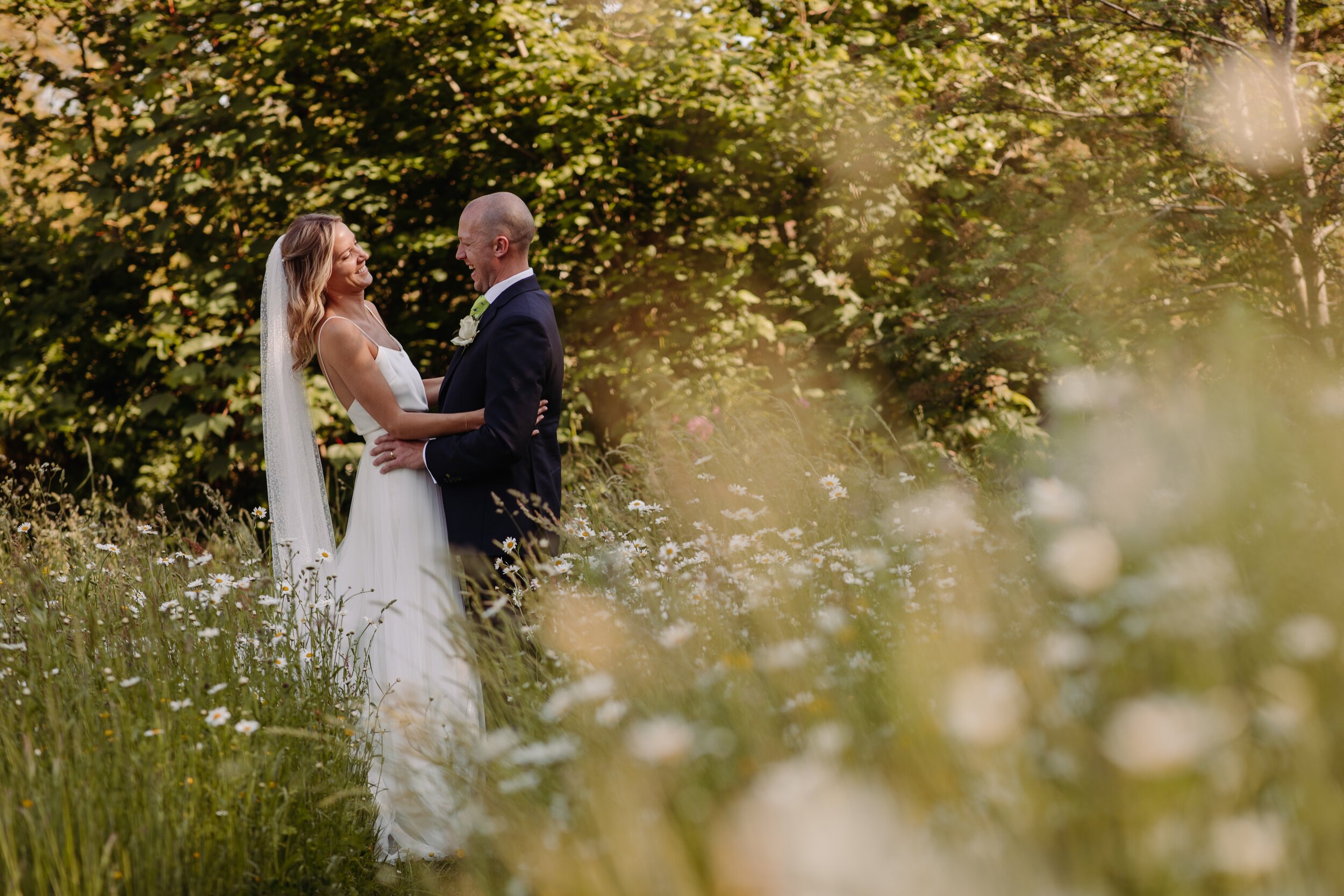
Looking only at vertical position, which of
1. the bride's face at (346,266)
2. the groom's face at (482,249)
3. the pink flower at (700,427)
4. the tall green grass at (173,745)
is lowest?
the pink flower at (700,427)

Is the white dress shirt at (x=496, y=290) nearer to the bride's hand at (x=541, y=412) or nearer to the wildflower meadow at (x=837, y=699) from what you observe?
the bride's hand at (x=541, y=412)

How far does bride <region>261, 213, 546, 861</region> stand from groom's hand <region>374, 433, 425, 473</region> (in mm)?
39

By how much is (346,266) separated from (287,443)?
774mm

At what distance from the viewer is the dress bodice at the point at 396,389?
12.8ft

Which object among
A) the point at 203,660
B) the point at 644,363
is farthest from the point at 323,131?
the point at 203,660

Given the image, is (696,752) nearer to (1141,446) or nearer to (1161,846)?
(1161,846)

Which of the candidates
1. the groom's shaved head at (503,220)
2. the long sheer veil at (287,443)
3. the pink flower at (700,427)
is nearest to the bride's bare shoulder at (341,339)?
the long sheer veil at (287,443)

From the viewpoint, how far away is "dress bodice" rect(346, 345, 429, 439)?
3910 mm

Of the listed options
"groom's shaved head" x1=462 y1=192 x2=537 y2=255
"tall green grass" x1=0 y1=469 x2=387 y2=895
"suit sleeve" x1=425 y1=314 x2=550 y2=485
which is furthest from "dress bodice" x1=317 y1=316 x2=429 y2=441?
"tall green grass" x1=0 y1=469 x2=387 y2=895

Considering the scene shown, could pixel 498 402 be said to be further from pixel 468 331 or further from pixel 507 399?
pixel 468 331

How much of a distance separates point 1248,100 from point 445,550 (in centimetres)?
473

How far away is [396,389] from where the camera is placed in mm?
3920

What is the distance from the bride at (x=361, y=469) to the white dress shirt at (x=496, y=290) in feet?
0.29

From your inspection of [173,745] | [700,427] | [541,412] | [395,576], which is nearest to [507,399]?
[541,412]
